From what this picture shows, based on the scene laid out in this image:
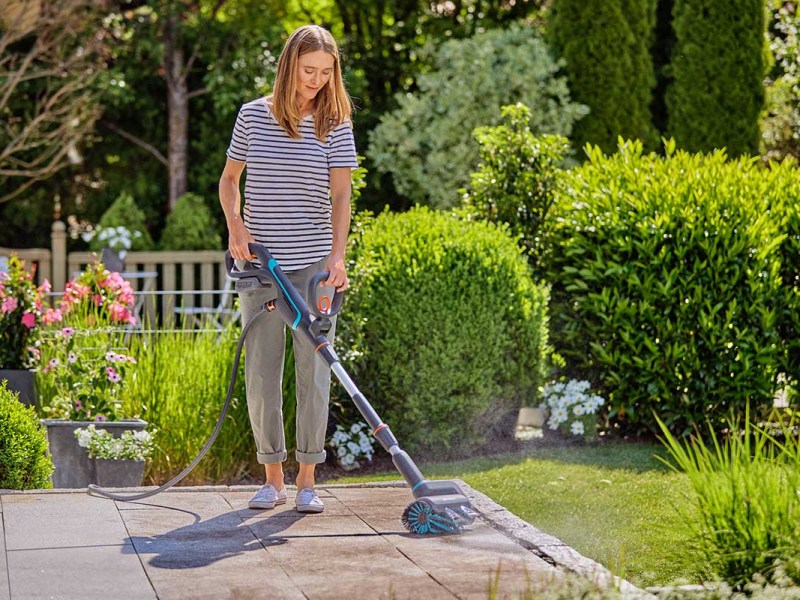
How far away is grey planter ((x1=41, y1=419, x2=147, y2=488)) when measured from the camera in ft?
16.6

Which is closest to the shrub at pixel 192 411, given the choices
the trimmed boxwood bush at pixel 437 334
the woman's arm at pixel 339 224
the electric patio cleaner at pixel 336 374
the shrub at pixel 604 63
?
the trimmed boxwood bush at pixel 437 334

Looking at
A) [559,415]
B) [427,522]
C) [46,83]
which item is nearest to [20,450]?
[427,522]

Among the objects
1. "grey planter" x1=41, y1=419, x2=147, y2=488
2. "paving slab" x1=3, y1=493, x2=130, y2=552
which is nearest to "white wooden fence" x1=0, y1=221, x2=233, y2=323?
"grey planter" x1=41, y1=419, x2=147, y2=488

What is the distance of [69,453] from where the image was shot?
16.7 feet

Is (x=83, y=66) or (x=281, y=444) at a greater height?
(x=83, y=66)

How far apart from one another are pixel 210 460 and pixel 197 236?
5807mm

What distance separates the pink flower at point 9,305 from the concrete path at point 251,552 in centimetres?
166

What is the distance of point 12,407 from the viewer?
14.3 feet

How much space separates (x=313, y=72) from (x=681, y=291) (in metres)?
2.78

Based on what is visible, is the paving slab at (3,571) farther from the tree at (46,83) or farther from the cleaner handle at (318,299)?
the tree at (46,83)

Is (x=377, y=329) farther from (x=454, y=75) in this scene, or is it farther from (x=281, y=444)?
(x=454, y=75)

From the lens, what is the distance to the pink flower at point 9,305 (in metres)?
5.56

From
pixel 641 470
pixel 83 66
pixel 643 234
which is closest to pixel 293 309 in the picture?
pixel 641 470

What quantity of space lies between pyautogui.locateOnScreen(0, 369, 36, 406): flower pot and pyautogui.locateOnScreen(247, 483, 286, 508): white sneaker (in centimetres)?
194
